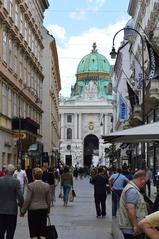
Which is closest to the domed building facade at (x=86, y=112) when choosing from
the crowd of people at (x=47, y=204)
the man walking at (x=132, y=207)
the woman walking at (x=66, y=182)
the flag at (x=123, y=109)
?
the flag at (x=123, y=109)

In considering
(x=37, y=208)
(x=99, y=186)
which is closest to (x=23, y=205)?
(x=37, y=208)

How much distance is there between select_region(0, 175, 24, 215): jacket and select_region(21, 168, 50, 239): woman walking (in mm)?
191

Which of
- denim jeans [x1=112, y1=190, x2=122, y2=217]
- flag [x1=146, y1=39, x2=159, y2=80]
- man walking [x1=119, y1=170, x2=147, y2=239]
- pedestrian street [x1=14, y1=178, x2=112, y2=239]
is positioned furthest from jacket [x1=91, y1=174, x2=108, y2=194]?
man walking [x1=119, y1=170, x2=147, y2=239]

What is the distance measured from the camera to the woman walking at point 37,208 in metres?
11.9

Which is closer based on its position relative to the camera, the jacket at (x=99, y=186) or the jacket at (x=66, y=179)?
the jacket at (x=99, y=186)

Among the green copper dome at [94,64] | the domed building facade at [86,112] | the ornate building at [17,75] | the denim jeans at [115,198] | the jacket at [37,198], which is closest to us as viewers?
the jacket at [37,198]

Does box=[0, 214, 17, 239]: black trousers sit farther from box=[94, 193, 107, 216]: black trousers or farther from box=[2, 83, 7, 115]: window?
box=[2, 83, 7, 115]: window

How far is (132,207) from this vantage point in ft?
27.8

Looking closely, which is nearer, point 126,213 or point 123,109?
point 126,213

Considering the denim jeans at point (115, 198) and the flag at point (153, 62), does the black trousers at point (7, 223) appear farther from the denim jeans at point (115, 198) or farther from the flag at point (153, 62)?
the flag at point (153, 62)

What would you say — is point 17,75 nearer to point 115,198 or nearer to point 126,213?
point 115,198

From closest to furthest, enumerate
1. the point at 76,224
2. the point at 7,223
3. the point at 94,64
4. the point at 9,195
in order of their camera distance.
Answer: the point at 7,223 → the point at 9,195 → the point at 76,224 → the point at 94,64

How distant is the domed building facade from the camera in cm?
17400

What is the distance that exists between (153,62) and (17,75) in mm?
18316
